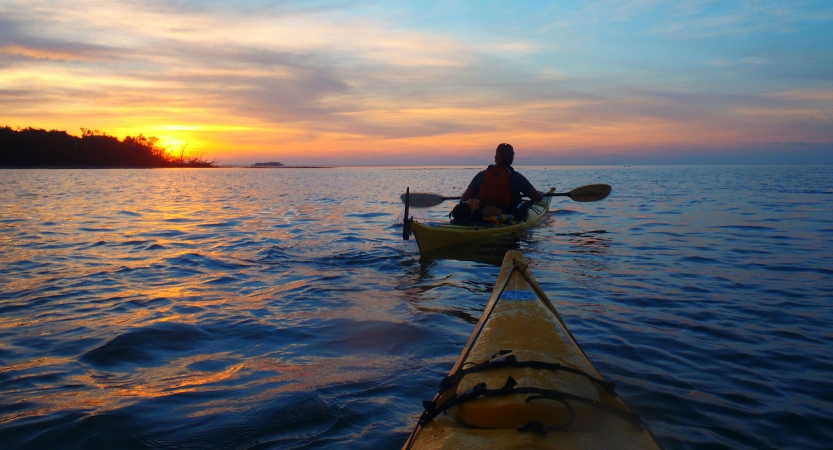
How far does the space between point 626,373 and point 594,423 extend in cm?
192

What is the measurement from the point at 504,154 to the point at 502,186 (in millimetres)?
618

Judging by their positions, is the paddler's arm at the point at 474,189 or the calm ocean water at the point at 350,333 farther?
the paddler's arm at the point at 474,189

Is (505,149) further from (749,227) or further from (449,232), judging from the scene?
(749,227)

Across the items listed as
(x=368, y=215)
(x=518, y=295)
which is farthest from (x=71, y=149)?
(x=518, y=295)

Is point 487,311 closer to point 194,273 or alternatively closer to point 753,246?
point 194,273

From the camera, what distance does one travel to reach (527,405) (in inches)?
82.7

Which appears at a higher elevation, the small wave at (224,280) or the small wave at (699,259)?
the small wave at (224,280)

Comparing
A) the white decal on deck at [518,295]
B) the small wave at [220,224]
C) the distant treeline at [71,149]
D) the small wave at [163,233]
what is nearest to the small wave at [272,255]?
the small wave at [163,233]

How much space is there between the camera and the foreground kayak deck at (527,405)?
198 cm

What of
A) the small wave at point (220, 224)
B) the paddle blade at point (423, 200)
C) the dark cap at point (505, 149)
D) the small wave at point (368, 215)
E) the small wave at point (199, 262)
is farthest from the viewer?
the small wave at point (368, 215)

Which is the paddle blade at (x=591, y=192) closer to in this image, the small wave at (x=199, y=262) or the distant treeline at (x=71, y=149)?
the small wave at (x=199, y=262)

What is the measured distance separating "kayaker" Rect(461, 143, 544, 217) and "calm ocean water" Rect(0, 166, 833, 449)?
80 centimetres

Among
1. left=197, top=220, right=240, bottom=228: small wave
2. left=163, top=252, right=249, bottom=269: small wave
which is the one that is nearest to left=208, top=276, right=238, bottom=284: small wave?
left=163, top=252, right=249, bottom=269: small wave

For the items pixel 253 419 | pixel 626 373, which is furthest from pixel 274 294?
pixel 626 373
